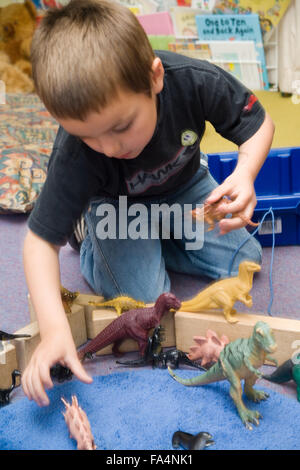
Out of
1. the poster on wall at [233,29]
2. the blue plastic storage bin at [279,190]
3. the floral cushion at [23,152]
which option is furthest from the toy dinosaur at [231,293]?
the poster on wall at [233,29]

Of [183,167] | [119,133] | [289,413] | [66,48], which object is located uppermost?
[66,48]

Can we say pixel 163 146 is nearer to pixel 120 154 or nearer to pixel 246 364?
pixel 120 154

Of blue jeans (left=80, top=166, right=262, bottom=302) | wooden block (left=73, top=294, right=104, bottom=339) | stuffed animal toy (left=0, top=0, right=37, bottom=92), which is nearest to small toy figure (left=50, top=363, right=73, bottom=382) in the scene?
wooden block (left=73, top=294, right=104, bottom=339)

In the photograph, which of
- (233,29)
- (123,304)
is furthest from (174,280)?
(233,29)

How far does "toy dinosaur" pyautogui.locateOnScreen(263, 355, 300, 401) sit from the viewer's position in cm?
71

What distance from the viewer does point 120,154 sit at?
71 cm

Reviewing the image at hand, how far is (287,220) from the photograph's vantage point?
46.4 inches

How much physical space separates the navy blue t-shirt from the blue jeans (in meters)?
0.12

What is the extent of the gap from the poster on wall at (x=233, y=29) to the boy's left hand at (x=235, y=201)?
137cm

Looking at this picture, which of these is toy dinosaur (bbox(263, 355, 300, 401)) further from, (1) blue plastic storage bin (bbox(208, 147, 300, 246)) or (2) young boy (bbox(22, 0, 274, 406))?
(1) blue plastic storage bin (bbox(208, 147, 300, 246))

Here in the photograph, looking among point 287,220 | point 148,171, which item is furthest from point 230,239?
point 148,171

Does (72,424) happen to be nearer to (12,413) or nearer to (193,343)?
(12,413)

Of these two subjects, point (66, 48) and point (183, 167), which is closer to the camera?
point (66, 48)

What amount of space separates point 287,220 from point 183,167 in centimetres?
34
